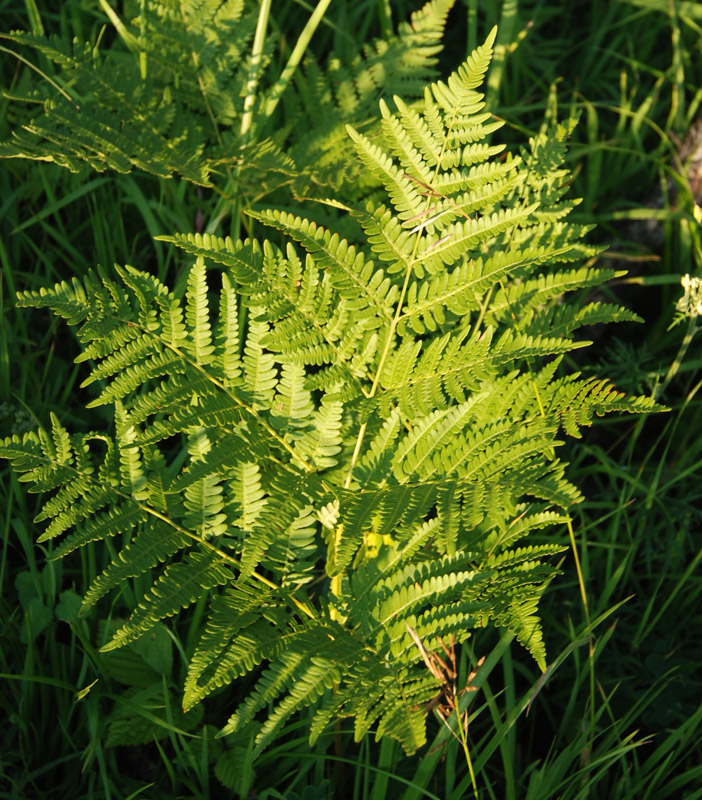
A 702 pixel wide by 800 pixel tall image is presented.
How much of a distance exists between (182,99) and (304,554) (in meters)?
1.76

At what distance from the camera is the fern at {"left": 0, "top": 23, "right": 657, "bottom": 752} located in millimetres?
1699

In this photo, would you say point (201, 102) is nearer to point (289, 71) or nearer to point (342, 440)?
point (289, 71)

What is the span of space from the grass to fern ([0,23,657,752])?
315 mm

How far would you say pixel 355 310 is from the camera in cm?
184

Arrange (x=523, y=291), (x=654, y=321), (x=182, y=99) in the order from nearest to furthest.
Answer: (x=523, y=291) → (x=182, y=99) → (x=654, y=321)

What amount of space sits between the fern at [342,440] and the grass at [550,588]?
12.4 inches

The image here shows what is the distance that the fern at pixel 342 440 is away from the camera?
170cm

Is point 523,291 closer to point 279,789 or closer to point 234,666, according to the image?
point 234,666

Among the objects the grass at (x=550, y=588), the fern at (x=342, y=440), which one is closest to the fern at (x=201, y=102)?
the grass at (x=550, y=588)

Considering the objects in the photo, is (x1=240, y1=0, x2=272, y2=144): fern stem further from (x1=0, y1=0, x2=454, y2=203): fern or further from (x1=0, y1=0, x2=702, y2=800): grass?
(x1=0, y1=0, x2=702, y2=800): grass

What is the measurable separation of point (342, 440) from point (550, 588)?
0.90m

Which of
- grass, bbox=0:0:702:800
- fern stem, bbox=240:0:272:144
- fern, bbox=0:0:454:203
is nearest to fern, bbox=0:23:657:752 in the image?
grass, bbox=0:0:702:800

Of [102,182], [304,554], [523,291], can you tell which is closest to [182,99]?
[102,182]

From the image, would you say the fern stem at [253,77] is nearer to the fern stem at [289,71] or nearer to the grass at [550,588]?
the fern stem at [289,71]
